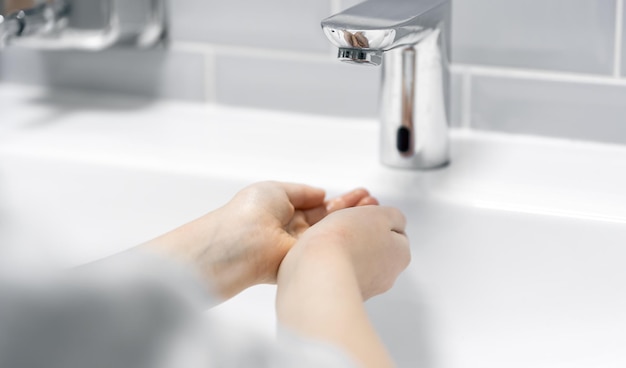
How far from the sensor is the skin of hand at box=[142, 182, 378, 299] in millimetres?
624

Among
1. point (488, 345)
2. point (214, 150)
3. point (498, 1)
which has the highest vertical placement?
point (498, 1)

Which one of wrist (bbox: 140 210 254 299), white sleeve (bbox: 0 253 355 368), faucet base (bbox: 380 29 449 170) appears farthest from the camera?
faucet base (bbox: 380 29 449 170)

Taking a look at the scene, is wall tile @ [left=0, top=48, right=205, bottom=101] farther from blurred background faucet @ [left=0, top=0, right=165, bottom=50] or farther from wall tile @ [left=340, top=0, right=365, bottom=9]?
wall tile @ [left=340, top=0, right=365, bottom=9]

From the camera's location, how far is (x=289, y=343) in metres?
0.40

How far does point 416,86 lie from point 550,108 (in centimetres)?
12

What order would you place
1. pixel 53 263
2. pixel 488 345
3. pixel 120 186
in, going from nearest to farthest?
pixel 53 263 → pixel 488 345 → pixel 120 186

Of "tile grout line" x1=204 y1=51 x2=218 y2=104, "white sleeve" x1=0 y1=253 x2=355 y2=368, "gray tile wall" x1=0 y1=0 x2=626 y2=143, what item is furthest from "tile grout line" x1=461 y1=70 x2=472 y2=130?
"white sleeve" x1=0 y1=253 x2=355 y2=368

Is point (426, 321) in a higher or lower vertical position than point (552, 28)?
lower

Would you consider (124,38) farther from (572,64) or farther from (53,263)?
(53,263)

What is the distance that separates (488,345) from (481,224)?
82 mm

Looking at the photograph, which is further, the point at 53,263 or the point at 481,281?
the point at 481,281

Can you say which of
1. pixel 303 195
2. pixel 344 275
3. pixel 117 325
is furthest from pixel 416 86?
pixel 117 325

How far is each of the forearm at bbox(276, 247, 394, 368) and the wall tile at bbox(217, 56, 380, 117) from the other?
0.30 m

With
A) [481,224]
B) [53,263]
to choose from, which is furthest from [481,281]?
[53,263]
